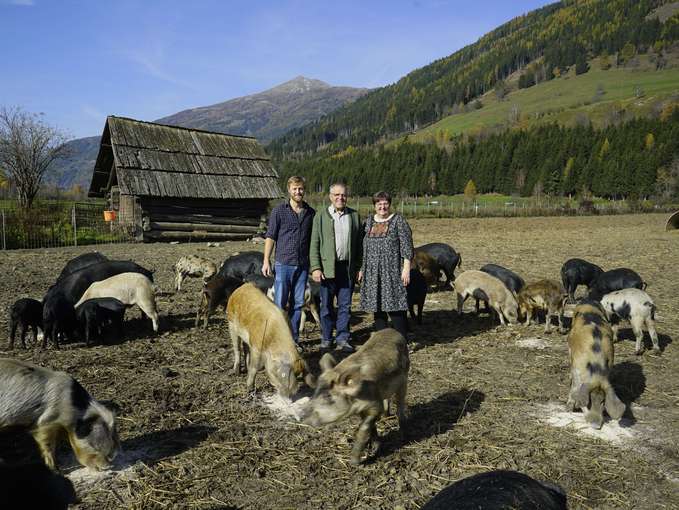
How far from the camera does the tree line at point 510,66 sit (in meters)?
152

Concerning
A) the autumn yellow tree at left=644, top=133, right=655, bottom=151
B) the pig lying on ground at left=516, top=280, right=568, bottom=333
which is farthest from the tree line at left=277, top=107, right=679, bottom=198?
the pig lying on ground at left=516, top=280, right=568, bottom=333

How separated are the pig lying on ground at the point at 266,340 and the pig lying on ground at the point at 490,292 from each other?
4547mm

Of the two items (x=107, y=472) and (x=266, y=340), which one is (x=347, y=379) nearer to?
(x=266, y=340)

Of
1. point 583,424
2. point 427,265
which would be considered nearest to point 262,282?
point 427,265

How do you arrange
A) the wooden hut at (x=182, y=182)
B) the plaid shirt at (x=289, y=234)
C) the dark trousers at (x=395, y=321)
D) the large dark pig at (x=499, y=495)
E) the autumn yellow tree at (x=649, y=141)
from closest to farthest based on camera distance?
1. the large dark pig at (x=499, y=495)
2. the dark trousers at (x=395, y=321)
3. the plaid shirt at (x=289, y=234)
4. the wooden hut at (x=182, y=182)
5. the autumn yellow tree at (x=649, y=141)

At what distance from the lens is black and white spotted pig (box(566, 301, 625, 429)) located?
15.4 feet

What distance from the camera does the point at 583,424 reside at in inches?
191

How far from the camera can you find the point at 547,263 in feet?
48.4

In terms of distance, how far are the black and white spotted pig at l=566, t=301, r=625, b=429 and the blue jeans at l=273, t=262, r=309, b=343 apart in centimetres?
328

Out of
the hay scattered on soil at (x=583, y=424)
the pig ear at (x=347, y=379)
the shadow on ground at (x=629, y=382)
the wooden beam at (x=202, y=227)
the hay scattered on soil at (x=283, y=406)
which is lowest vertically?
the hay scattered on soil at (x=583, y=424)

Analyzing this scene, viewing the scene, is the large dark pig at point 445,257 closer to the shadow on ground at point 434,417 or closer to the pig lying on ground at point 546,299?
the pig lying on ground at point 546,299

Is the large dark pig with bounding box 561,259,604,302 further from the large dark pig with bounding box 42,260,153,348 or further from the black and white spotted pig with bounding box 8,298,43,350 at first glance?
the black and white spotted pig with bounding box 8,298,43,350

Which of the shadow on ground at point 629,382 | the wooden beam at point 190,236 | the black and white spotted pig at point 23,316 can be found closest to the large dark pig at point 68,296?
the black and white spotted pig at point 23,316

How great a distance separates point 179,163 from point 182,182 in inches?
48.0
